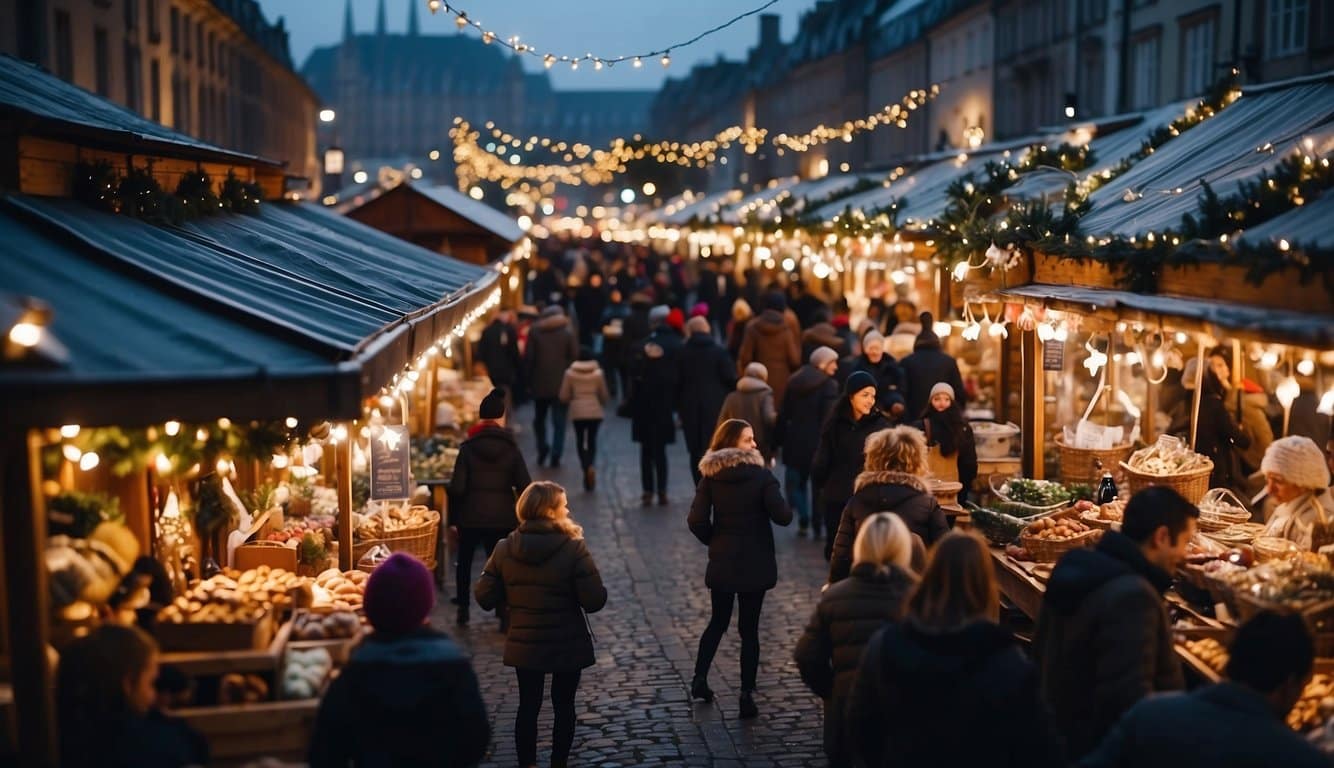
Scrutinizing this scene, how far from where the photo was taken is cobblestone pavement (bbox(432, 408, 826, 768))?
8555 mm

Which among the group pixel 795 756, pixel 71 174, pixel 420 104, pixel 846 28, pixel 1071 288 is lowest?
pixel 795 756

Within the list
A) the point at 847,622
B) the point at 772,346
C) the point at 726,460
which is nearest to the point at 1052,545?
the point at 726,460

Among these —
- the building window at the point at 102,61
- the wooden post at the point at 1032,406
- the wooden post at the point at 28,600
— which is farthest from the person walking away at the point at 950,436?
the building window at the point at 102,61

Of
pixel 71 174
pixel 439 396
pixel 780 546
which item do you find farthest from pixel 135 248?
pixel 439 396

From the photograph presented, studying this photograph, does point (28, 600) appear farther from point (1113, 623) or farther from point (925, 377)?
point (925, 377)

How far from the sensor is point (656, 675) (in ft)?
32.9

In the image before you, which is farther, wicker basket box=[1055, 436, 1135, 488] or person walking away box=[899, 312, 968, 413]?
person walking away box=[899, 312, 968, 413]

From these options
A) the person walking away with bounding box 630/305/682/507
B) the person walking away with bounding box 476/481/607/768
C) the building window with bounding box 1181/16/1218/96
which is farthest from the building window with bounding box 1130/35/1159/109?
the person walking away with bounding box 476/481/607/768

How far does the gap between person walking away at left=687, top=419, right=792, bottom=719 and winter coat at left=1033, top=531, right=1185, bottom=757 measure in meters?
3.09

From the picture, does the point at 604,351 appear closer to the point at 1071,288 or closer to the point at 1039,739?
the point at 1071,288

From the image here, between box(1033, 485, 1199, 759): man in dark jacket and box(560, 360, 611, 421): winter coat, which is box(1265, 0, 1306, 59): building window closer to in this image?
box(560, 360, 611, 421): winter coat

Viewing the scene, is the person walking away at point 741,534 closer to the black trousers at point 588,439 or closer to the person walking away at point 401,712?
the person walking away at point 401,712

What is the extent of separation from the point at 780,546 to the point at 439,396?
541cm

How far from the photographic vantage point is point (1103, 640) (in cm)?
579
